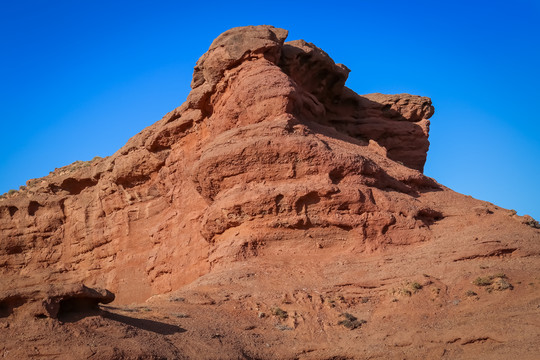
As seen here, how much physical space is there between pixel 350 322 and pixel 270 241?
14.0 ft

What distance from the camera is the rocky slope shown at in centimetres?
1229

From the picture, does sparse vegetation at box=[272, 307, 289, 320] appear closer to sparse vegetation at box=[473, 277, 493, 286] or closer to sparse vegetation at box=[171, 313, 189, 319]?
sparse vegetation at box=[171, 313, 189, 319]

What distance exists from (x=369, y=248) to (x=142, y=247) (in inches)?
480

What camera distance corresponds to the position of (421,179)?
805 inches

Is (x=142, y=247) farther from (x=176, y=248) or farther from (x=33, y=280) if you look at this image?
(x=33, y=280)

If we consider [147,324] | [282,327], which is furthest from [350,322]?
[147,324]

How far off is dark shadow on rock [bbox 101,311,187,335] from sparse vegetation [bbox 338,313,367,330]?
3888mm

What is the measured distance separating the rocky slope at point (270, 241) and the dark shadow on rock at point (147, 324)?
6 cm

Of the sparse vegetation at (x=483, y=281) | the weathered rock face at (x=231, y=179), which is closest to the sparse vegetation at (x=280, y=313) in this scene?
the weathered rock face at (x=231, y=179)

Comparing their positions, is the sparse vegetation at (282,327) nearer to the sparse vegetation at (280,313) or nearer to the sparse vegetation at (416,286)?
the sparse vegetation at (280,313)

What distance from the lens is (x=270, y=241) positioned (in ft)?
57.2

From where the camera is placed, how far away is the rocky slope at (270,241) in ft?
40.3

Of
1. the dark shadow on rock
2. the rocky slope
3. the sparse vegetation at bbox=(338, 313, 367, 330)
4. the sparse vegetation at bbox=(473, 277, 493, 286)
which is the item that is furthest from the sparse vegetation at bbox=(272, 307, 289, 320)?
the sparse vegetation at bbox=(473, 277, 493, 286)

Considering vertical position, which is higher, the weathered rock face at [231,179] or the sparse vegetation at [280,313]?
the weathered rock face at [231,179]
